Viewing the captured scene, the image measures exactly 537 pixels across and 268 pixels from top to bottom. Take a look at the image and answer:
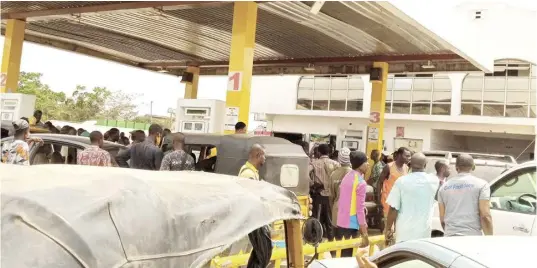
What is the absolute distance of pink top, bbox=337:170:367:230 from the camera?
19.2 feet

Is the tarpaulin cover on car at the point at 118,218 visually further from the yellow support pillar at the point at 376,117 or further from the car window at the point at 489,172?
the yellow support pillar at the point at 376,117

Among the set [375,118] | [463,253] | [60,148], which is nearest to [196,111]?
[60,148]

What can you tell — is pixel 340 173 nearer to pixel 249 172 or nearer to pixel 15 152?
pixel 249 172

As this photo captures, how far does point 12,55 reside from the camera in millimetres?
13023

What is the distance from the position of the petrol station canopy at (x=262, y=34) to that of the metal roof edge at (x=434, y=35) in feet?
0.08

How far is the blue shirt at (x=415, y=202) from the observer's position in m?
5.37

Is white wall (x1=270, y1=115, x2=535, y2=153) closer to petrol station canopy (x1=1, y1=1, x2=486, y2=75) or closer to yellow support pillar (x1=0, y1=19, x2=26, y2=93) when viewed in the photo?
petrol station canopy (x1=1, y1=1, x2=486, y2=75)

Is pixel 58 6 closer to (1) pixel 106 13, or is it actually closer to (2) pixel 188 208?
(1) pixel 106 13

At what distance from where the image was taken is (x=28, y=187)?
76.0 inches

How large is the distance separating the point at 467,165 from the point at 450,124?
20095 millimetres

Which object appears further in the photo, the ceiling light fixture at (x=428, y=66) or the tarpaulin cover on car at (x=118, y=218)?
the ceiling light fixture at (x=428, y=66)

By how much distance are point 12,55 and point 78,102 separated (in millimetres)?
37812

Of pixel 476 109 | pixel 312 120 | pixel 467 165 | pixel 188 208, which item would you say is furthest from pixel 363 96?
pixel 188 208

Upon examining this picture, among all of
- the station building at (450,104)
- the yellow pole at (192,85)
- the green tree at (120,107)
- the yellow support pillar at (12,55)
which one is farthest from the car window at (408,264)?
the green tree at (120,107)
